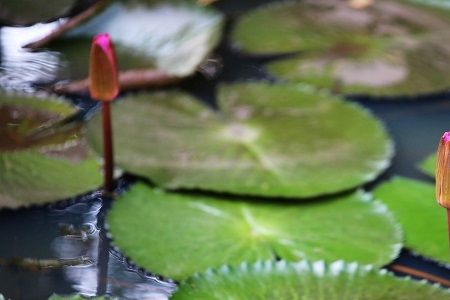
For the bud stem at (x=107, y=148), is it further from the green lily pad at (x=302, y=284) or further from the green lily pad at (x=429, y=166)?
the green lily pad at (x=429, y=166)

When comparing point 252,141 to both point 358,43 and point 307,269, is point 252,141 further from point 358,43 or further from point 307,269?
point 358,43

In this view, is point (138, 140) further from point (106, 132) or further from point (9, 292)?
point (9, 292)

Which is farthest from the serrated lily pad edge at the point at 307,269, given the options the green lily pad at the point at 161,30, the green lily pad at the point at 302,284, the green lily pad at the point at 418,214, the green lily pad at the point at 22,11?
the green lily pad at the point at 22,11

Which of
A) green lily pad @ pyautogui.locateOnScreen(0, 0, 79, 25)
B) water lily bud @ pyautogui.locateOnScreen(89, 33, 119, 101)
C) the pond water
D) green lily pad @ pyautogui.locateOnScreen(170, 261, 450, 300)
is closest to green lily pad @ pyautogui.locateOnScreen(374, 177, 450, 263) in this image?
the pond water

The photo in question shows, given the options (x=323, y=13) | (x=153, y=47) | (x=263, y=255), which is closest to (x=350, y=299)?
(x=263, y=255)

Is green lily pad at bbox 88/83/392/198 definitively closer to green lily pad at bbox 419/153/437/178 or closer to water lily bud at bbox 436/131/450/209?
green lily pad at bbox 419/153/437/178

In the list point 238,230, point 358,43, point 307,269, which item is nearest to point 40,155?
point 238,230
